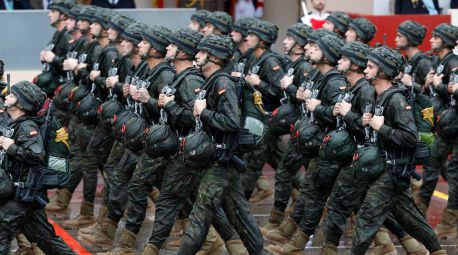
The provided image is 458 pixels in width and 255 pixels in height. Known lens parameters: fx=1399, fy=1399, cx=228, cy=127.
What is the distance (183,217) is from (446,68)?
3540 millimetres

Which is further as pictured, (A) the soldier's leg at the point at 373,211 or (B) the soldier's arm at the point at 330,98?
(B) the soldier's arm at the point at 330,98

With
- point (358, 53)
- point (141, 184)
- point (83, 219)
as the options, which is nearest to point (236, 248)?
point (141, 184)

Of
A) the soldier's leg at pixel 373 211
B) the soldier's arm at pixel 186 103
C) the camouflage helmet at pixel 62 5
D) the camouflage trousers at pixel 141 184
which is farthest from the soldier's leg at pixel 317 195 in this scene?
the camouflage helmet at pixel 62 5

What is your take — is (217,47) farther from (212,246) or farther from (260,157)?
(260,157)

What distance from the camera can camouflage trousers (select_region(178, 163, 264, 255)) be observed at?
40.4 ft

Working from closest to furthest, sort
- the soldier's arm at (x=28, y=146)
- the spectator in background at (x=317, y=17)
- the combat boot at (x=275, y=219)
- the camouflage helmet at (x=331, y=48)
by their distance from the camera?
1. the soldier's arm at (x=28, y=146)
2. the camouflage helmet at (x=331, y=48)
3. the combat boot at (x=275, y=219)
4. the spectator in background at (x=317, y=17)

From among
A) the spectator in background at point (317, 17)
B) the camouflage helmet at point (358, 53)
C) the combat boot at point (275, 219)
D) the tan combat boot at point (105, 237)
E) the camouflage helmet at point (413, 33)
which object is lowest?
the combat boot at point (275, 219)

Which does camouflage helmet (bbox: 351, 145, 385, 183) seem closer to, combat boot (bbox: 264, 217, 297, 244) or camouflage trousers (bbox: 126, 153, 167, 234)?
camouflage trousers (bbox: 126, 153, 167, 234)

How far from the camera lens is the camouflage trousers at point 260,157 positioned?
1570 cm

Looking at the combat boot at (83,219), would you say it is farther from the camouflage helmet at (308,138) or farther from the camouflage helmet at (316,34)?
the camouflage helmet at (316,34)

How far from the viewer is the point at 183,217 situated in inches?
574

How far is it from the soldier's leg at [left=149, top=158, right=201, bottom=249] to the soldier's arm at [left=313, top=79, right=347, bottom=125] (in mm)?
1561

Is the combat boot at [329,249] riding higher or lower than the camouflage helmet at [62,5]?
lower

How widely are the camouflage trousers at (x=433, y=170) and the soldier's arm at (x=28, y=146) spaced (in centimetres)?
542
